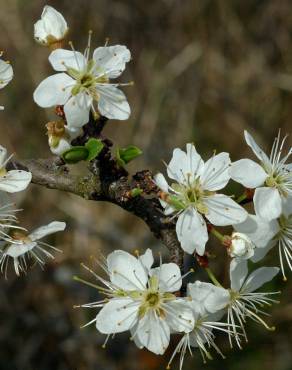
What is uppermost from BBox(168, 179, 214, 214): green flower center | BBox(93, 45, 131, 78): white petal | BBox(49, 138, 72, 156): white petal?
BBox(93, 45, 131, 78): white petal

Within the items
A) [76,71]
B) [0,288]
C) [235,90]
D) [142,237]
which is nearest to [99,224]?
[142,237]

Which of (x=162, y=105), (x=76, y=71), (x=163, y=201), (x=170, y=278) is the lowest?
(x=162, y=105)

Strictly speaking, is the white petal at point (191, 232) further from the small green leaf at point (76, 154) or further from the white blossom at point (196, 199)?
the small green leaf at point (76, 154)

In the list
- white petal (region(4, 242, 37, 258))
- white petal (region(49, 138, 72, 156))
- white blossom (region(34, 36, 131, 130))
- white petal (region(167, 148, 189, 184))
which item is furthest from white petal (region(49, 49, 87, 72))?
white petal (region(4, 242, 37, 258))

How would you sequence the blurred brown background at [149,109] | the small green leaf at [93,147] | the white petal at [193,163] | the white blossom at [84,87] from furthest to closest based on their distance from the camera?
the blurred brown background at [149,109] → the white petal at [193,163] → the white blossom at [84,87] → the small green leaf at [93,147]

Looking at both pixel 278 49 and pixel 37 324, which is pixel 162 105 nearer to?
pixel 278 49

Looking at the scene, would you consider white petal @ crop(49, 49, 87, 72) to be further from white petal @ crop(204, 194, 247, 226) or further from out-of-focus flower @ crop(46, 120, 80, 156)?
white petal @ crop(204, 194, 247, 226)

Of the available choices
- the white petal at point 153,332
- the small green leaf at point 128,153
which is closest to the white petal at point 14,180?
the small green leaf at point 128,153

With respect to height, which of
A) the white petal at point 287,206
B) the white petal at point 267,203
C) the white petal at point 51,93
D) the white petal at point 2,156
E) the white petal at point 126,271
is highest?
the white petal at point 51,93
